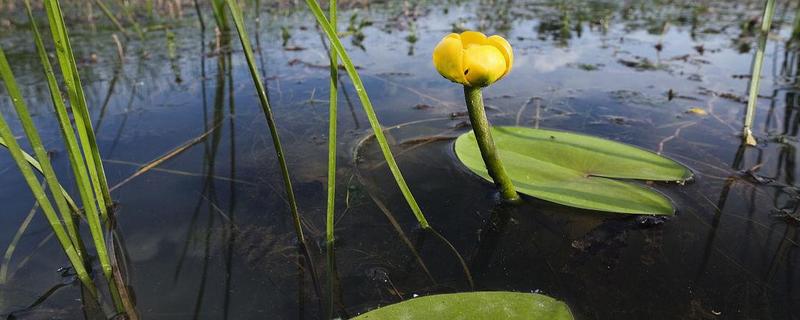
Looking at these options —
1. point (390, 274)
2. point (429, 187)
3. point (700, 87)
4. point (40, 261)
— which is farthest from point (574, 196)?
point (700, 87)

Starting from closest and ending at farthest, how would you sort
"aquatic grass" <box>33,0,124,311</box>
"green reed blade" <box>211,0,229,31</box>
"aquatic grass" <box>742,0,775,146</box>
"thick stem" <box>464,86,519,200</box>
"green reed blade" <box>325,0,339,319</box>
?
"aquatic grass" <box>33,0,124,311</box>, "green reed blade" <box>325,0,339,319</box>, "thick stem" <box>464,86,519,200</box>, "aquatic grass" <box>742,0,775,146</box>, "green reed blade" <box>211,0,229,31</box>

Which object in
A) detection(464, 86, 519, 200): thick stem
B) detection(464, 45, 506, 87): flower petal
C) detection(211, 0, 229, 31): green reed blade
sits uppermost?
detection(211, 0, 229, 31): green reed blade

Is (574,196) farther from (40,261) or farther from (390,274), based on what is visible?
(40,261)

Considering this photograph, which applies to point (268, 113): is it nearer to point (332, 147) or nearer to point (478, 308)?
point (332, 147)

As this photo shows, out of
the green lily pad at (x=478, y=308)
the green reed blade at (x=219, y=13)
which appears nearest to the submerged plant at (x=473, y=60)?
the green lily pad at (x=478, y=308)

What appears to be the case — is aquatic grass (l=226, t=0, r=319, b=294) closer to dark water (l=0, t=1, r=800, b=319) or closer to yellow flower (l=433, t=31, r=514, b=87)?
dark water (l=0, t=1, r=800, b=319)

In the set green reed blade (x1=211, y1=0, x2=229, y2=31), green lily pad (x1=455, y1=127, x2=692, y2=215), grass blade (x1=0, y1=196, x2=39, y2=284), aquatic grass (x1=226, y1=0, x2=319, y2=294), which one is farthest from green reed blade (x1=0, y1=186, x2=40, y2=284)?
green reed blade (x1=211, y1=0, x2=229, y2=31)

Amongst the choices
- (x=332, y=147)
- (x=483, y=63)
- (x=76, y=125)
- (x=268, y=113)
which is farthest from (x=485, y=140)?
(x=76, y=125)

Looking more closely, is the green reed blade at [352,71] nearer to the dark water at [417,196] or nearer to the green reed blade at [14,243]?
the dark water at [417,196]
